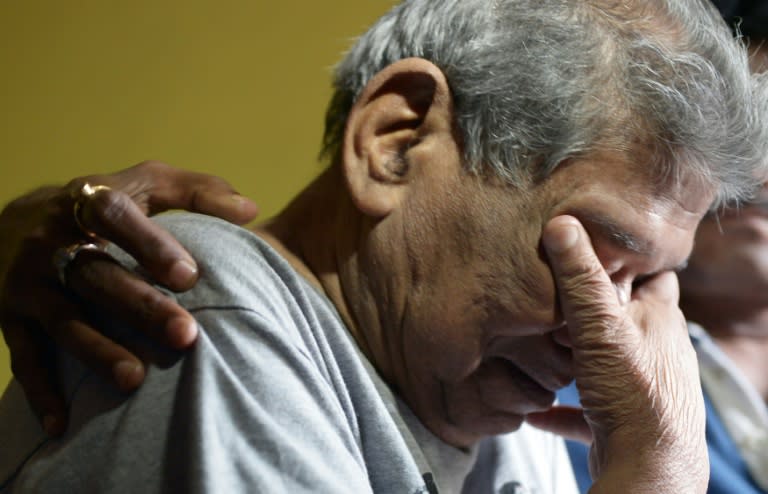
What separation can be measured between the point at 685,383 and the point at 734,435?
0.55 meters

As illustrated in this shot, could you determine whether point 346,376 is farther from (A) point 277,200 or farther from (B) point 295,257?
(A) point 277,200

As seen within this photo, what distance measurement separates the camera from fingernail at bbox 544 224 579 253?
2.97ft

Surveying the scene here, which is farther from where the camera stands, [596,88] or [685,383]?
[685,383]

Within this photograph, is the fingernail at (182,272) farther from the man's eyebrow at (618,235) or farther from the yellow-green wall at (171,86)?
the yellow-green wall at (171,86)

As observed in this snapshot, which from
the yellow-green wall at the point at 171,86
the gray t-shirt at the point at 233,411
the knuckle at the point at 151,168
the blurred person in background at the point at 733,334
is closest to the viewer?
the gray t-shirt at the point at 233,411

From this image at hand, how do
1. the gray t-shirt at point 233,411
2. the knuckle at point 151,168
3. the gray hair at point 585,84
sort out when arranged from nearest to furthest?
the gray t-shirt at point 233,411 < the gray hair at point 585,84 < the knuckle at point 151,168

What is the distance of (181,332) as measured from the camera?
0.72 metres

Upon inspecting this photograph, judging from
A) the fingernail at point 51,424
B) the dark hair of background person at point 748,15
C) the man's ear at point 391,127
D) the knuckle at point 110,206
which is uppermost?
the dark hair of background person at point 748,15

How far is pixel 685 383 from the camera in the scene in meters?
1.03

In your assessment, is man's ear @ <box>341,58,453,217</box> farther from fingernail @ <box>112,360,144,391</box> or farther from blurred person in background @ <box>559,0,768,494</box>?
blurred person in background @ <box>559,0,768,494</box>

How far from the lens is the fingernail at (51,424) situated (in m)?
0.77

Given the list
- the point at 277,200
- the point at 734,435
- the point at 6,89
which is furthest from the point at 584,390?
the point at 6,89

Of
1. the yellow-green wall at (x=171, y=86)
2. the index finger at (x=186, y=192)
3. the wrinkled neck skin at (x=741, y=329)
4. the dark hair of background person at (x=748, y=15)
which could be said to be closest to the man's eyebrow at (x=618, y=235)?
the index finger at (x=186, y=192)

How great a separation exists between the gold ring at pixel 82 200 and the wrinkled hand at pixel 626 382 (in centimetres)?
41
